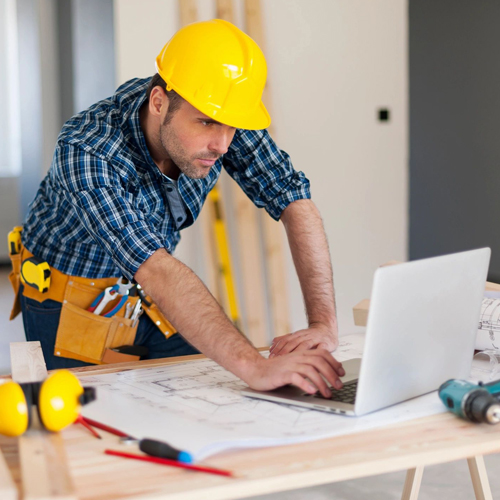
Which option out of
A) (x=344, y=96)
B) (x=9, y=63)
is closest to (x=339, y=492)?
(x=344, y=96)

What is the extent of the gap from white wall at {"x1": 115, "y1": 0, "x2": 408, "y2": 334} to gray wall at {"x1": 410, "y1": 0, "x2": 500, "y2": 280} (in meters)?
0.38

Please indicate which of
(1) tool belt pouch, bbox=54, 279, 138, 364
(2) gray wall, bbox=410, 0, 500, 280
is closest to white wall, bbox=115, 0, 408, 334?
(2) gray wall, bbox=410, 0, 500, 280

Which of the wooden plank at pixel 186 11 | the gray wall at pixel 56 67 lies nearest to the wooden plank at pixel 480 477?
the gray wall at pixel 56 67

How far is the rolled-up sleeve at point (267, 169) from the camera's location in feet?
7.02

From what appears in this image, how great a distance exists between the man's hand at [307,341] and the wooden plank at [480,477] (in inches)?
20.9

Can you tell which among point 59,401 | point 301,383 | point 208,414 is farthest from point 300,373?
point 59,401

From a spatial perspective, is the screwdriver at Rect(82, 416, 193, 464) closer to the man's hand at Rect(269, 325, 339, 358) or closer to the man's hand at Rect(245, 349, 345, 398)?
the man's hand at Rect(245, 349, 345, 398)

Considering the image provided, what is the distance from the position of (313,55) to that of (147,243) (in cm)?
280

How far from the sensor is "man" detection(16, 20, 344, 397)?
4.90 feet

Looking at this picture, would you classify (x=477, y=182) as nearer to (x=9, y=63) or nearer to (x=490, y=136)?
(x=490, y=136)

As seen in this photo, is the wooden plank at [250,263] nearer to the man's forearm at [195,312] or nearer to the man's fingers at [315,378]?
the man's forearm at [195,312]

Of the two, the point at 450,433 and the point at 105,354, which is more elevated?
the point at 450,433

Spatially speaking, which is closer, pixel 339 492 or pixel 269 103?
pixel 339 492

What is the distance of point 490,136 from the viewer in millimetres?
4453
